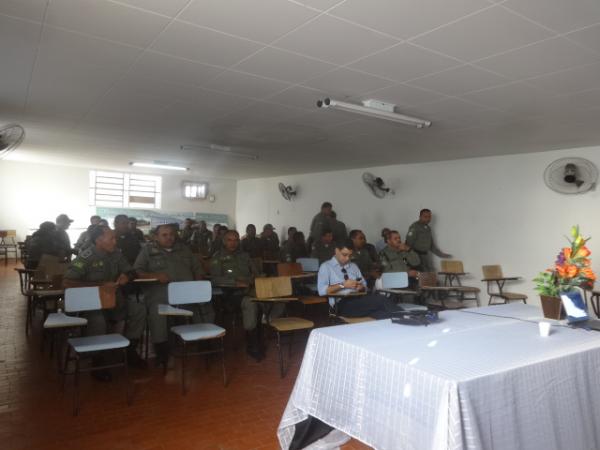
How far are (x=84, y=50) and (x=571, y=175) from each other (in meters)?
6.11

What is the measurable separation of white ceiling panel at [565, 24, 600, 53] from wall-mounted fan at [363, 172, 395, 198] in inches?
238

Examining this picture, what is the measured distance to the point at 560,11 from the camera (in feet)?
7.88

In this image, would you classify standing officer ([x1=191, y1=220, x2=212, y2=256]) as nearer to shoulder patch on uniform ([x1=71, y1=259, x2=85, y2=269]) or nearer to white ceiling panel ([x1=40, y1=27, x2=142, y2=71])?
shoulder patch on uniform ([x1=71, y1=259, x2=85, y2=269])

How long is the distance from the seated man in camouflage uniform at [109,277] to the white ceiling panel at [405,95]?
2.89m

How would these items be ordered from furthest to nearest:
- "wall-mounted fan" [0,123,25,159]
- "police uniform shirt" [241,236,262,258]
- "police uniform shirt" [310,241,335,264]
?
"police uniform shirt" [241,236,262,258] → "police uniform shirt" [310,241,335,264] → "wall-mounted fan" [0,123,25,159]

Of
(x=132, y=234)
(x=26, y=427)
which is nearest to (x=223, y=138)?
(x=132, y=234)

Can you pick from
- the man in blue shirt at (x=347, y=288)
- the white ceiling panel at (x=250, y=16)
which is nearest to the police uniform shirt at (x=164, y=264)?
the man in blue shirt at (x=347, y=288)

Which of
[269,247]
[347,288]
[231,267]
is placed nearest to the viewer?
[347,288]

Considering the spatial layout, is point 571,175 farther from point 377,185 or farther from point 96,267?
point 96,267

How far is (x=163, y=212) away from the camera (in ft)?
44.9

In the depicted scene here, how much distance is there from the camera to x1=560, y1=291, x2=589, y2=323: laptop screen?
275 centimetres

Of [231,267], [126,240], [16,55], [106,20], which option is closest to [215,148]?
[126,240]

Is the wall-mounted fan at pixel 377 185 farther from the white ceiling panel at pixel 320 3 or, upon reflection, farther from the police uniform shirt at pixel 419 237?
the white ceiling panel at pixel 320 3

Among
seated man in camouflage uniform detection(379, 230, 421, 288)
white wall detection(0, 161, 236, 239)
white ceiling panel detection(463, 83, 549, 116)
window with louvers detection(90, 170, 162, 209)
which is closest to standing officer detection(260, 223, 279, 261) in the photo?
seated man in camouflage uniform detection(379, 230, 421, 288)
